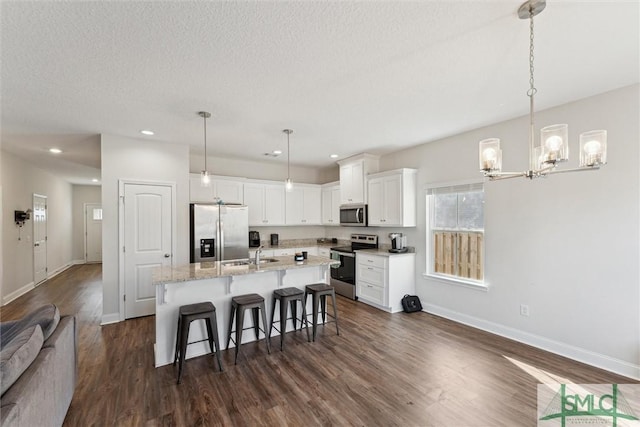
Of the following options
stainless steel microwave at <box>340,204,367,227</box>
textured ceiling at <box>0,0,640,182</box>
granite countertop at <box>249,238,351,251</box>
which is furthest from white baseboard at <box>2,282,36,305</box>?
stainless steel microwave at <box>340,204,367,227</box>

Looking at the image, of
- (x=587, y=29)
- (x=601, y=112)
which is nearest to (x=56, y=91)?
(x=587, y=29)

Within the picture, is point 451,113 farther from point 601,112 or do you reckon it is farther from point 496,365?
point 496,365

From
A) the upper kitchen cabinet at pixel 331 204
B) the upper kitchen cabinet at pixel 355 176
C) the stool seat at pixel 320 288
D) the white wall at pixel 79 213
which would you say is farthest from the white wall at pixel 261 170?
the white wall at pixel 79 213

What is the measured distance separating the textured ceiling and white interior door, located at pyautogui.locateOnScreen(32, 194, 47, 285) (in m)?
3.36

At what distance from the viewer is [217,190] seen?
205 inches

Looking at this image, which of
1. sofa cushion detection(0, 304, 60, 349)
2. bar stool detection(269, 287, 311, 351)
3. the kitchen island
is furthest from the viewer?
bar stool detection(269, 287, 311, 351)

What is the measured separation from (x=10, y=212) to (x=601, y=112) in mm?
8674

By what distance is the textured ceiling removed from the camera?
1.69 m

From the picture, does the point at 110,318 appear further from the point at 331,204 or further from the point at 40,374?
the point at 331,204

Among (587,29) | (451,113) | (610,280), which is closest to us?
(587,29)

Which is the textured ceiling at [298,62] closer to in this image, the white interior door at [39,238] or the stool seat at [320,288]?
the stool seat at [320,288]

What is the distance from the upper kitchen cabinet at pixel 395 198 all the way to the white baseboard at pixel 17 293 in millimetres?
6624

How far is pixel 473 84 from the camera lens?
102 inches

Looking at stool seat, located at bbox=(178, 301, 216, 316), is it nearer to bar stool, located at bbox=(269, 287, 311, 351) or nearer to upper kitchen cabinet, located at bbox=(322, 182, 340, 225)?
bar stool, located at bbox=(269, 287, 311, 351)
